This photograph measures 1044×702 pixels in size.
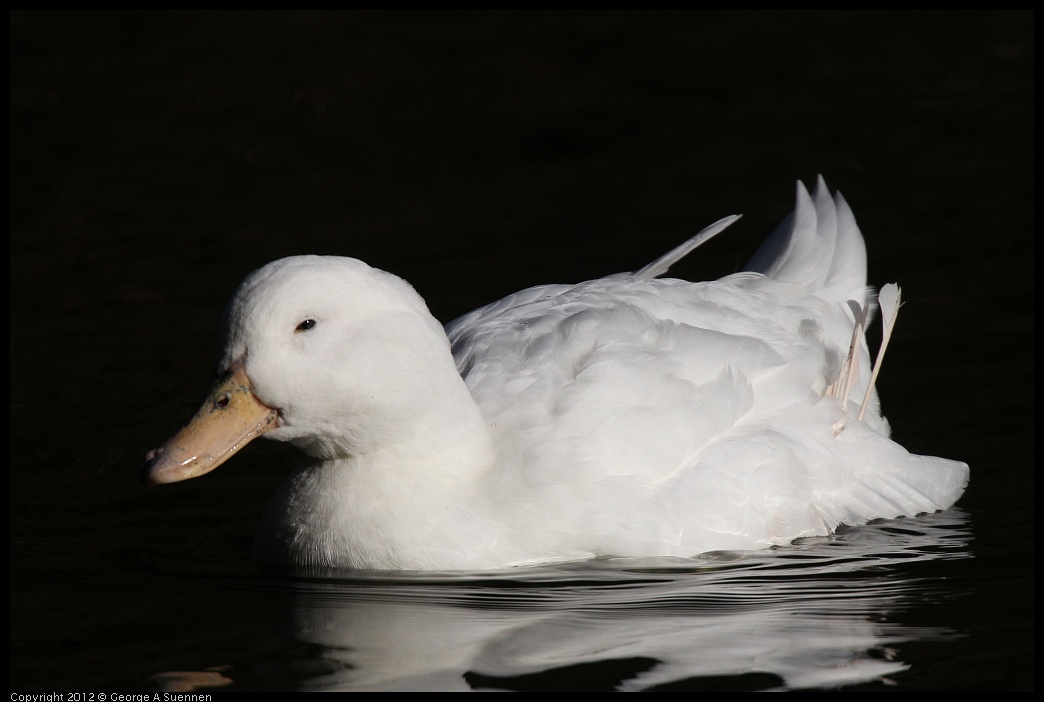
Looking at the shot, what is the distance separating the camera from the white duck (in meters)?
4.71

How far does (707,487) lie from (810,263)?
5.85 feet

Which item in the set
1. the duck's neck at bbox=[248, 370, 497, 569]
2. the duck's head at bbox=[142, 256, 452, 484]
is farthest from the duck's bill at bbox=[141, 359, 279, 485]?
the duck's neck at bbox=[248, 370, 497, 569]

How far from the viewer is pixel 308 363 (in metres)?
4.68

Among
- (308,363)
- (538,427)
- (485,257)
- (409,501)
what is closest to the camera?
(308,363)

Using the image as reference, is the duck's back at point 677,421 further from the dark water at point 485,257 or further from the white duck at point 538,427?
the dark water at point 485,257

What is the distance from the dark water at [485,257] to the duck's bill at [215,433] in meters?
0.54

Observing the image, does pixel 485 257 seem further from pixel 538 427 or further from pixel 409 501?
pixel 409 501

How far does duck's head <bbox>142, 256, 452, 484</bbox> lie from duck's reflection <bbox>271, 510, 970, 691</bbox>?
618mm

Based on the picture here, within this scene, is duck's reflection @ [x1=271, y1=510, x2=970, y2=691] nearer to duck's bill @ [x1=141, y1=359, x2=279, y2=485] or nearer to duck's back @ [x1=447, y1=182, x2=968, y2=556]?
duck's back @ [x1=447, y1=182, x2=968, y2=556]

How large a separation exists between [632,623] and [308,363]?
132 cm

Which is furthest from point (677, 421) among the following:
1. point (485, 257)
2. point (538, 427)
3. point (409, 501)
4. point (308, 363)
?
point (485, 257)

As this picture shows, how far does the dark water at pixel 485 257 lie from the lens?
15.2 ft

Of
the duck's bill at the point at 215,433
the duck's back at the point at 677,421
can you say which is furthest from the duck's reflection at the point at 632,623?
the duck's bill at the point at 215,433

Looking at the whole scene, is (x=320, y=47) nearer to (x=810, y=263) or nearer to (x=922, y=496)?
(x=810, y=263)
